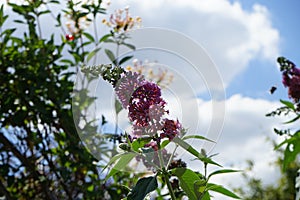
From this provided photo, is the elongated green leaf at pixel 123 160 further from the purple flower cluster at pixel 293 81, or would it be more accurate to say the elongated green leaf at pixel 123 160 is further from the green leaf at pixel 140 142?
the purple flower cluster at pixel 293 81

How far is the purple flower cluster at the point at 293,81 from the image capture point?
5.80ft

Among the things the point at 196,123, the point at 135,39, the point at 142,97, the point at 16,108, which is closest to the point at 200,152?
the point at 196,123

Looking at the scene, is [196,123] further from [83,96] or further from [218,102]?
[83,96]

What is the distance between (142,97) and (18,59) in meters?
1.36

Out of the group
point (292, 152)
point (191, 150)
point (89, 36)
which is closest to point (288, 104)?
point (292, 152)

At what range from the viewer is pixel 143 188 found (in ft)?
2.74

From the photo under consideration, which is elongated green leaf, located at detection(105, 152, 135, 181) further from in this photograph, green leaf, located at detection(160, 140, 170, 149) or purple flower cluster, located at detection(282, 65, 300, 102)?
purple flower cluster, located at detection(282, 65, 300, 102)

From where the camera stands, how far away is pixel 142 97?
2.74 feet

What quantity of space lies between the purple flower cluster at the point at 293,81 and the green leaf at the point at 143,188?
104 centimetres

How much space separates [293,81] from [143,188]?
1117 mm

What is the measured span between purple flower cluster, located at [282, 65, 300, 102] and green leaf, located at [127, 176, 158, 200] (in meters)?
1.04

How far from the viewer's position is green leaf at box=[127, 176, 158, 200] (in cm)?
82

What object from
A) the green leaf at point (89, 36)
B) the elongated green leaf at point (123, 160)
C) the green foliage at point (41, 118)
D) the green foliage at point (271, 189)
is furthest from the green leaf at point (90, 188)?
the green foliage at point (271, 189)

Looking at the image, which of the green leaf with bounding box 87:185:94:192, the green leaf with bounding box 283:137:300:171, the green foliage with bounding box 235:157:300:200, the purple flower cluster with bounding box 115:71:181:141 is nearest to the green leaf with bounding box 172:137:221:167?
the purple flower cluster with bounding box 115:71:181:141
